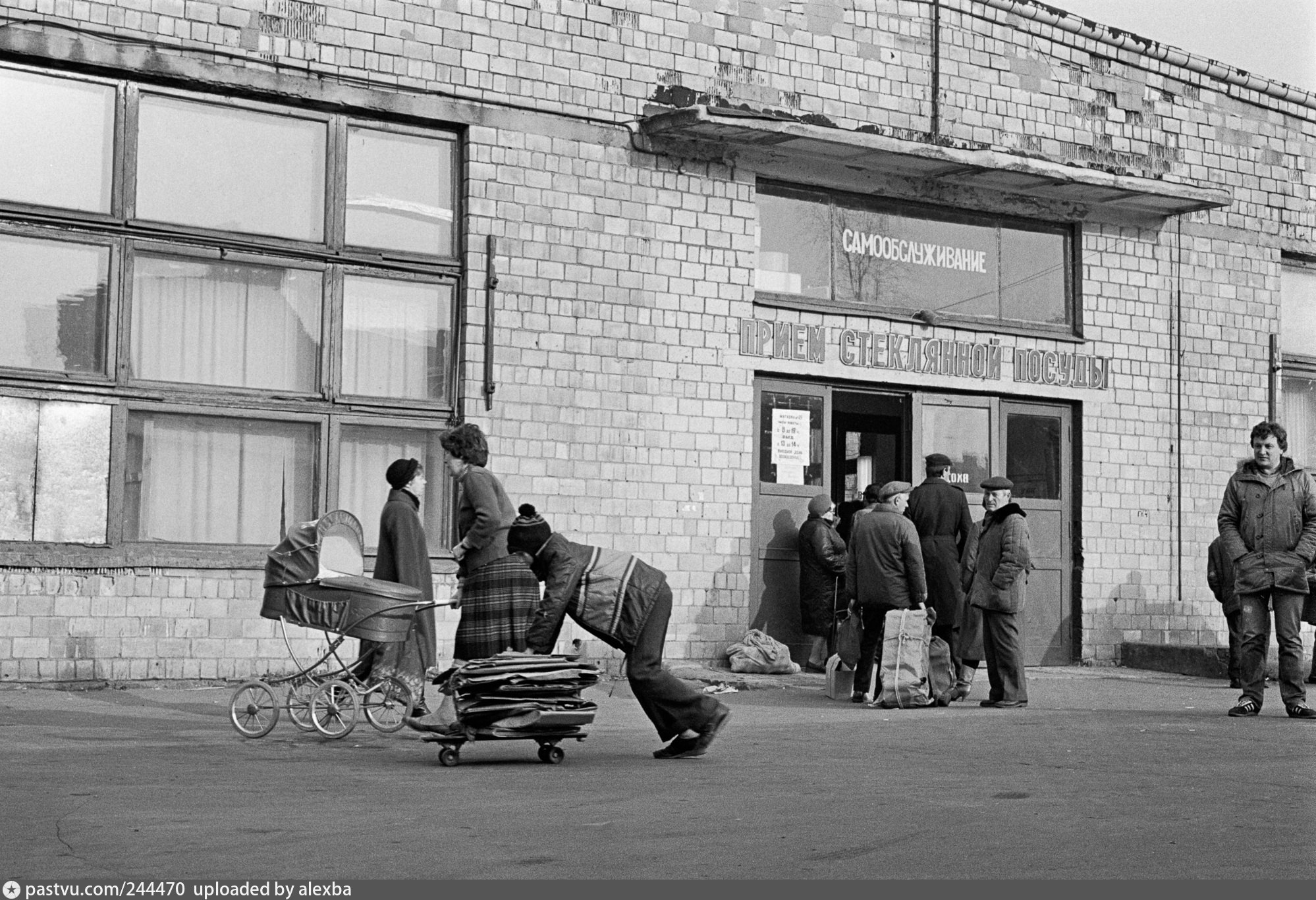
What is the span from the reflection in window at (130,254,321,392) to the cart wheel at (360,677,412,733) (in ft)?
15.0

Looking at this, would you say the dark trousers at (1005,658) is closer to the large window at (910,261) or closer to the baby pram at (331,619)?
the large window at (910,261)

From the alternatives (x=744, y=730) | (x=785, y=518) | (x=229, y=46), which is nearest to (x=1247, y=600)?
Answer: (x=744, y=730)

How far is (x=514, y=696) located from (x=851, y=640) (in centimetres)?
552

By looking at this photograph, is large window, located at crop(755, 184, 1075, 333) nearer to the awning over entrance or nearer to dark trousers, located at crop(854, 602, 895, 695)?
the awning over entrance

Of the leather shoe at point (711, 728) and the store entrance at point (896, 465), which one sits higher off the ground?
the store entrance at point (896, 465)

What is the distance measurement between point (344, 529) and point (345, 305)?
4.44 m

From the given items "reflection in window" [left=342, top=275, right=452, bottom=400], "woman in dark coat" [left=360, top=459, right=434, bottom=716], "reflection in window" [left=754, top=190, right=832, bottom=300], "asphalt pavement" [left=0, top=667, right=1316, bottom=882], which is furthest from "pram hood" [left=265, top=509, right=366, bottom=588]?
"reflection in window" [left=754, top=190, right=832, bottom=300]

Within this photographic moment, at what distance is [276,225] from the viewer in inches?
590

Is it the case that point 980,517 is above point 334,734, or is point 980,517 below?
above

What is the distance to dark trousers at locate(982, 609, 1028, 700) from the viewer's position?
14133 millimetres

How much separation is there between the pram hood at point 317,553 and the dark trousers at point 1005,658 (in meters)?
5.61

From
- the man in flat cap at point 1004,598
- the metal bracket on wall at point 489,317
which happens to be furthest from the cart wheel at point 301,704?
the man in flat cap at point 1004,598

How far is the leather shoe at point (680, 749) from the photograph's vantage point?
384 inches

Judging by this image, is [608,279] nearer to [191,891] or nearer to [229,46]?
[229,46]
